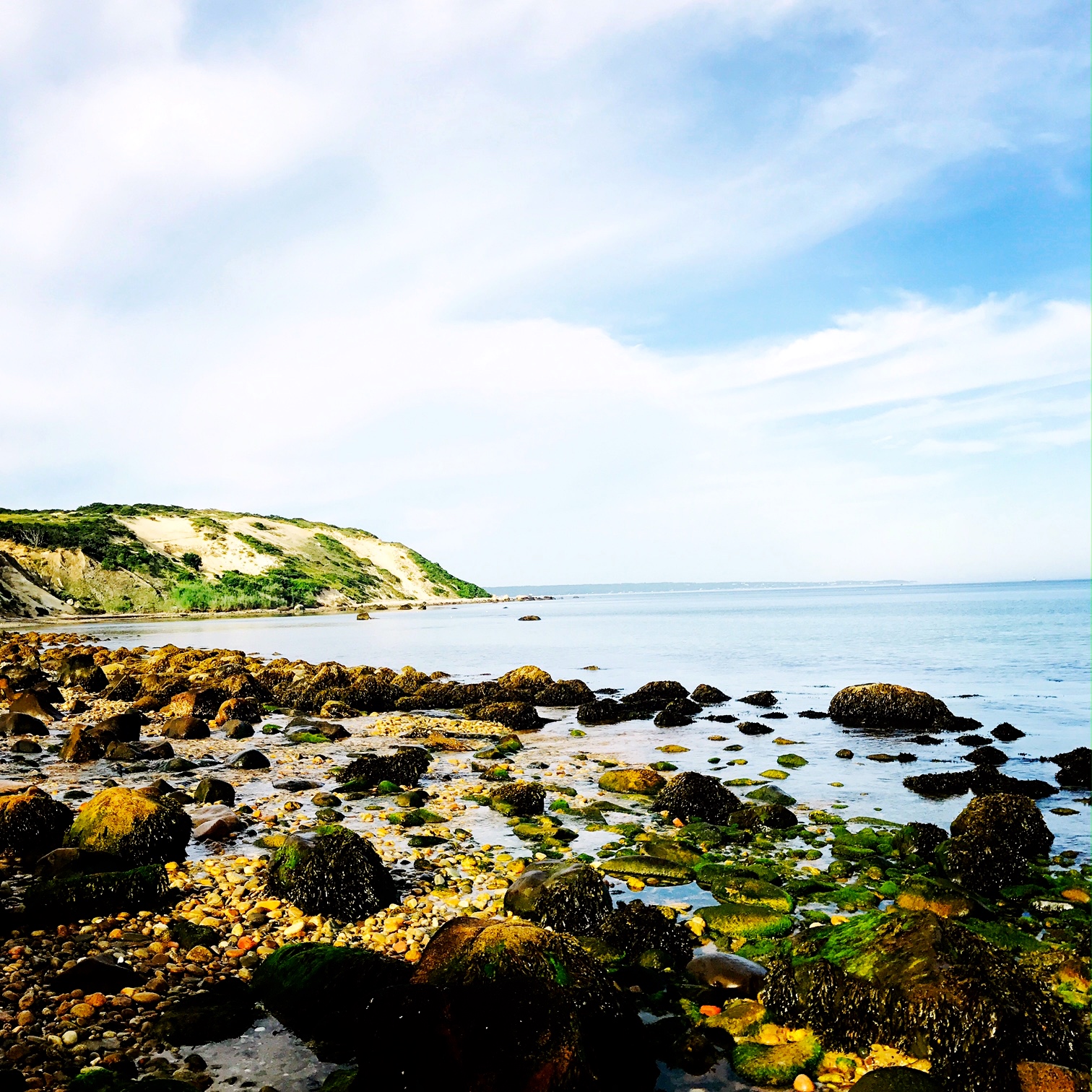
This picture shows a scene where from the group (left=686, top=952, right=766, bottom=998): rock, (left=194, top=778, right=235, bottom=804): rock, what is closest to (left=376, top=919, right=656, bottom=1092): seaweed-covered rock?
(left=686, top=952, right=766, bottom=998): rock

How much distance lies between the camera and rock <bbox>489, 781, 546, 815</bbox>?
1188 cm

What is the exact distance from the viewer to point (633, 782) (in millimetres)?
13328

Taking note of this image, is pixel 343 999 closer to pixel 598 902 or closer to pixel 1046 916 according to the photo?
pixel 598 902

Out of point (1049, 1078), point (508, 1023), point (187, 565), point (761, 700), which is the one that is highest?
point (187, 565)

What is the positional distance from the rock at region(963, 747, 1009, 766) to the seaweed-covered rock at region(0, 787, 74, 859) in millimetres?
16241

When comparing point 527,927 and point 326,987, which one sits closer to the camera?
→ point 527,927

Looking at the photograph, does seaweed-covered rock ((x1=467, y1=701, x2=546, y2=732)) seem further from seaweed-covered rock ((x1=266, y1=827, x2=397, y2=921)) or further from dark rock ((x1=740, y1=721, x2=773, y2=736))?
seaweed-covered rock ((x1=266, y1=827, x2=397, y2=921))

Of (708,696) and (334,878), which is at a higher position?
(334,878)

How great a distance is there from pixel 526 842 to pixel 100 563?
105 m

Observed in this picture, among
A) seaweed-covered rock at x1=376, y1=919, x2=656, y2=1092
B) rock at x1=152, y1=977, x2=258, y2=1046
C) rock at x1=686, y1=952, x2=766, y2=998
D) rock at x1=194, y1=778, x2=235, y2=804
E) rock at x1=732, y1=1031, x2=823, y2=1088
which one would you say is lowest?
rock at x1=194, y1=778, x2=235, y2=804

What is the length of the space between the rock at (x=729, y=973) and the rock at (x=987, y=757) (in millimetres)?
11479

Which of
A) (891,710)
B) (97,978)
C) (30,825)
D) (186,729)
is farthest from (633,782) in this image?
(186,729)

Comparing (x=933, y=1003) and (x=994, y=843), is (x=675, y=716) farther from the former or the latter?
(x=933, y=1003)

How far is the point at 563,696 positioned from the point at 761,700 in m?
6.58
